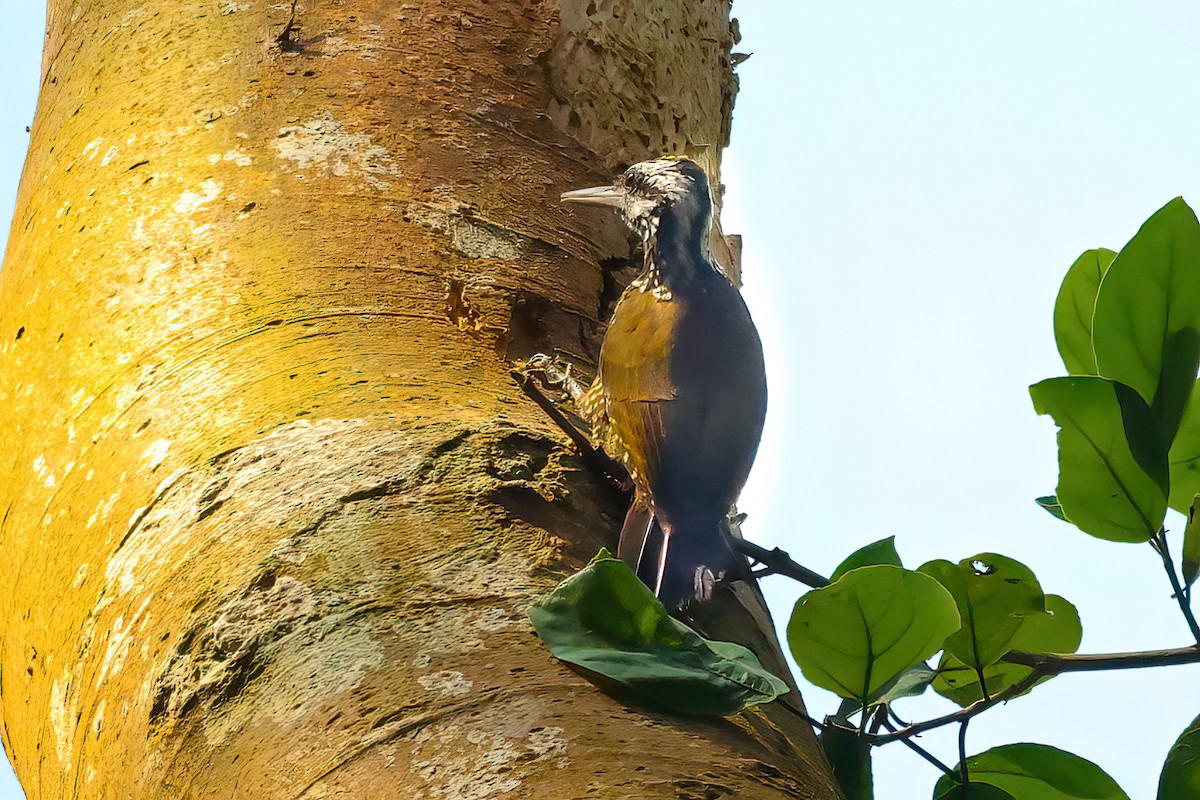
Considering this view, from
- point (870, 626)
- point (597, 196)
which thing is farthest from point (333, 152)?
point (870, 626)

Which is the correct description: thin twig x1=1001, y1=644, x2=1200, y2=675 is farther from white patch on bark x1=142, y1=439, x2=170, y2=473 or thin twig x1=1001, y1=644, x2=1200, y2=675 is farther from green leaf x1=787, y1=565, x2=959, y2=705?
white patch on bark x1=142, y1=439, x2=170, y2=473

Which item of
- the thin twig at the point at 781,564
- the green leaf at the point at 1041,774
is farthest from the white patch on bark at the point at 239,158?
the green leaf at the point at 1041,774

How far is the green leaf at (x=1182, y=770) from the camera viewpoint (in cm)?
80

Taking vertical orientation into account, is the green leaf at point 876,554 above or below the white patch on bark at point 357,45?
below

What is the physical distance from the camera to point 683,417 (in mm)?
814

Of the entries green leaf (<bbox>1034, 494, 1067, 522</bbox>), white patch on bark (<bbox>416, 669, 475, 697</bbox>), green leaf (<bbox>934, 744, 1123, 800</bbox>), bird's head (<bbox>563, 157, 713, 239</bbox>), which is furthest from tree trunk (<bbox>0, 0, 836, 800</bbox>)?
green leaf (<bbox>1034, 494, 1067, 522</bbox>)

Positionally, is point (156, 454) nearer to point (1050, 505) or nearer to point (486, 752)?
point (486, 752)

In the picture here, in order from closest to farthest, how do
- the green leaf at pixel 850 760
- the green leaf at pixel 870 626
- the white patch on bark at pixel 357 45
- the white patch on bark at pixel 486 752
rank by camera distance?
the white patch on bark at pixel 486 752, the green leaf at pixel 870 626, the green leaf at pixel 850 760, the white patch on bark at pixel 357 45

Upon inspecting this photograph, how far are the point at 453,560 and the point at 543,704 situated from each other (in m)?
0.12

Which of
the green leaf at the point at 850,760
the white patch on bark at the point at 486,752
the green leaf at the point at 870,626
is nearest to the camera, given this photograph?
the white patch on bark at the point at 486,752

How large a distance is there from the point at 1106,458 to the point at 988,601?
123 millimetres

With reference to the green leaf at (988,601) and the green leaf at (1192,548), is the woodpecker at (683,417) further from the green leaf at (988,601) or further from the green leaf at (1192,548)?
the green leaf at (1192,548)

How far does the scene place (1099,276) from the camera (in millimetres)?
961

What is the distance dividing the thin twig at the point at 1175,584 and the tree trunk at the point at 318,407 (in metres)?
0.24
